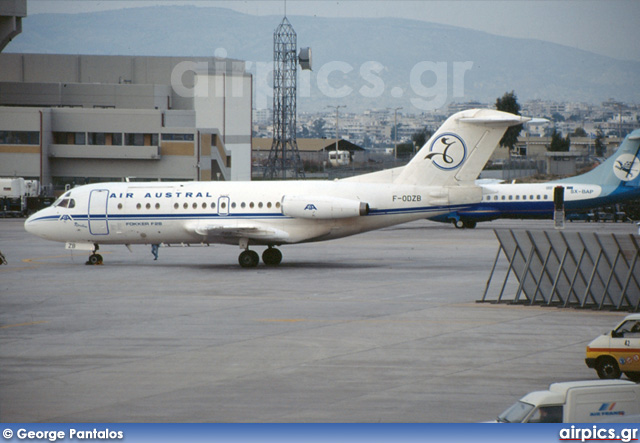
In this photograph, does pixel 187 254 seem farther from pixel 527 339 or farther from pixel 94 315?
pixel 527 339

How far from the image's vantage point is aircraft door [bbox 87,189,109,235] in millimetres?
37531

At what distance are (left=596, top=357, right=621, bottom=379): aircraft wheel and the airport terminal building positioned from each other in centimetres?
6621

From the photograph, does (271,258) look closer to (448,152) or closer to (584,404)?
(448,152)

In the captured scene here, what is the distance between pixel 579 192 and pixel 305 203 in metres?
30.5

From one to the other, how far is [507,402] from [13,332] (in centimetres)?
1356

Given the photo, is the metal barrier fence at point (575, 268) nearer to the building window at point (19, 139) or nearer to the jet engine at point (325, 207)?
the jet engine at point (325, 207)

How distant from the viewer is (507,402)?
14.8m

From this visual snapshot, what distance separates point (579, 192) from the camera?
195ft

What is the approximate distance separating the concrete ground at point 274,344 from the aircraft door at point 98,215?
5.70ft

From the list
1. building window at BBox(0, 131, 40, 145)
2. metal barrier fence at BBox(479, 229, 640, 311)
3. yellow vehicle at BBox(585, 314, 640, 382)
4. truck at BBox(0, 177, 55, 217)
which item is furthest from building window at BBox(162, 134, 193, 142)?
yellow vehicle at BBox(585, 314, 640, 382)

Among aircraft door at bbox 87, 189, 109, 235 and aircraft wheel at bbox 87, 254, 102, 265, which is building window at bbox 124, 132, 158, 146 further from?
aircraft door at bbox 87, 189, 109, 235

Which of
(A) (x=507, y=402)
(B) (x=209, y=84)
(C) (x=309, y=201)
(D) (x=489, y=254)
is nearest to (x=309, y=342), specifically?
(A) (x=507, y=402)

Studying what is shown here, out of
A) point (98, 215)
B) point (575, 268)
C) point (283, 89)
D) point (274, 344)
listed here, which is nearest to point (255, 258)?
point (98, 215)

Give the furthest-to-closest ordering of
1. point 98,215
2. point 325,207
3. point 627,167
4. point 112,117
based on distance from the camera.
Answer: point 112,117
point 627,167
point 98,215
point 325,207
